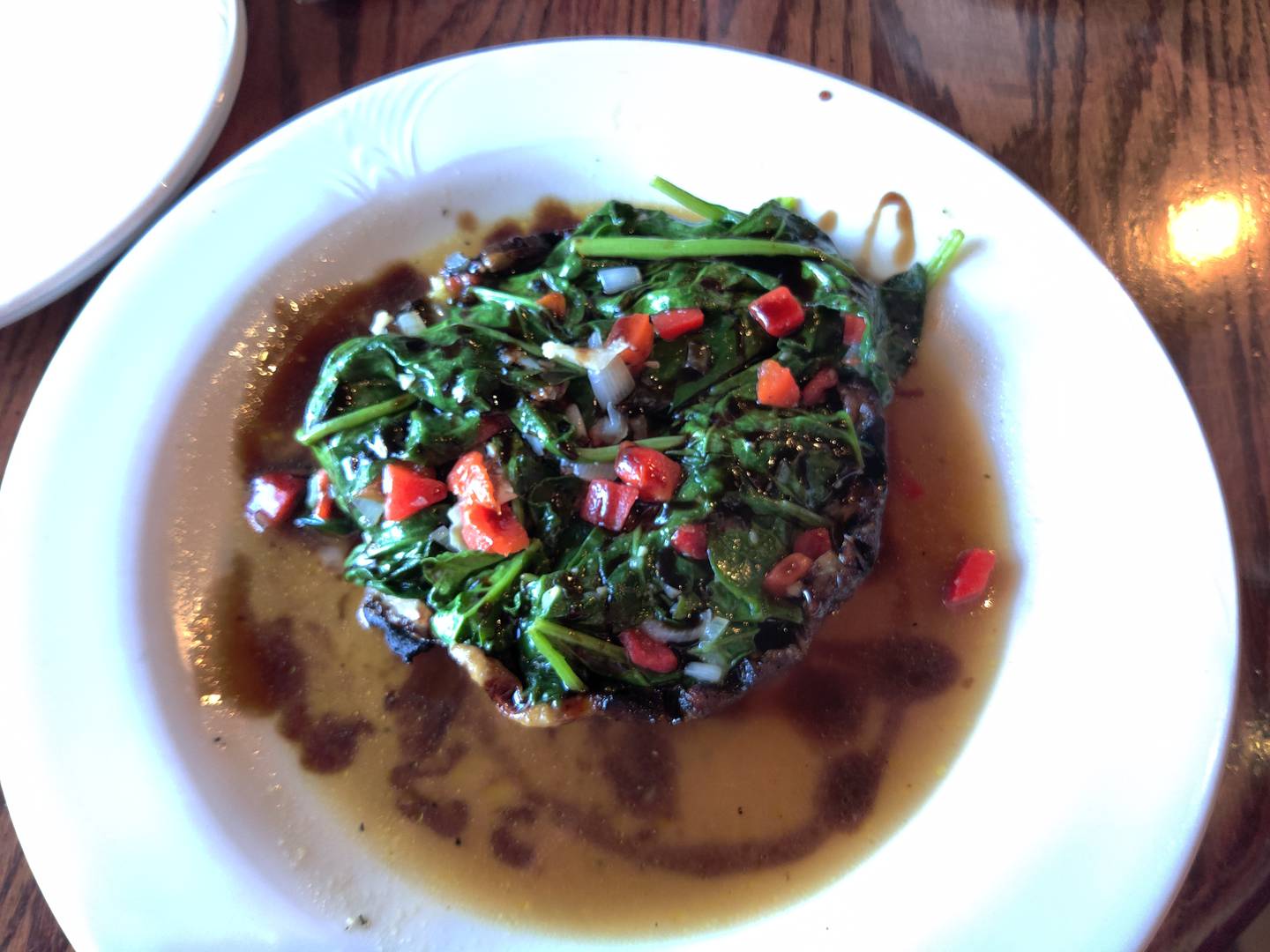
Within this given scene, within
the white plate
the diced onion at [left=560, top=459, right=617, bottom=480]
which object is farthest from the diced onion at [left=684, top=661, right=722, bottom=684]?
the white plate

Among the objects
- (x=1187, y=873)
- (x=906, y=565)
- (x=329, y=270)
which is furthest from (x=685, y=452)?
(x=1187, y=873)

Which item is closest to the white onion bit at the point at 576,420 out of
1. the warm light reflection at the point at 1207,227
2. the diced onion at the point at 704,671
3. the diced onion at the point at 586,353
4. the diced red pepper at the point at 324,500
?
the diced onion at the point at 586,353

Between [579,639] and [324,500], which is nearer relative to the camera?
[579,639]

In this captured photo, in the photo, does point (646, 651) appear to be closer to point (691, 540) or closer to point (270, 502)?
point (691, 540)

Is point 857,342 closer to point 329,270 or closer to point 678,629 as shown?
point 678,629

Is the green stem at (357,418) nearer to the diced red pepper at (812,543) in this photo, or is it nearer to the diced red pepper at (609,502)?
the diced red pepper at (609,502)

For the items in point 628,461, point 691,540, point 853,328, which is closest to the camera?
point 691,540

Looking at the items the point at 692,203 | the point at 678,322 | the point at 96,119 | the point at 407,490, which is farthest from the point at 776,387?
the point at 96,119
